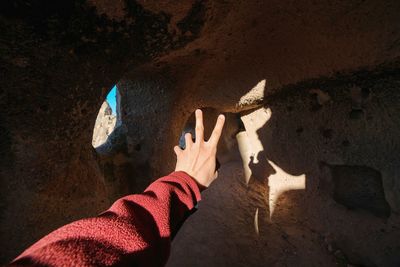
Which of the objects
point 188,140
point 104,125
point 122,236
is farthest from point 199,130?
point 104,125

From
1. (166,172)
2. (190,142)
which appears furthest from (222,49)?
(166,172)

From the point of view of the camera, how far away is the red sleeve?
28 centimetres

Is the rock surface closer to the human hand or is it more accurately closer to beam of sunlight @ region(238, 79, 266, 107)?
beam of sunlight @ region(238, 79, 266, 107)

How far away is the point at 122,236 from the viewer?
1.11ft

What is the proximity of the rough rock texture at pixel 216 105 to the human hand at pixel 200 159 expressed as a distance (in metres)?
0.41

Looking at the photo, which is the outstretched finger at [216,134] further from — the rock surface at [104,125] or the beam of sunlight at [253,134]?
the rock surface at [104,125]

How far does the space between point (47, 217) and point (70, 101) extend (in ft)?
1.62

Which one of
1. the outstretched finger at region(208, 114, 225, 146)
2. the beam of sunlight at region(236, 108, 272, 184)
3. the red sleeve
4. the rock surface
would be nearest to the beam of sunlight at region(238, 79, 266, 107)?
the beam of sunlight at region(236, 108, 272, 184)

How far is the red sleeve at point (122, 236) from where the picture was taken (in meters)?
0.28

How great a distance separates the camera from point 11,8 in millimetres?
580

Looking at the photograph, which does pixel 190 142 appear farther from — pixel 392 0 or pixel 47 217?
pixel 392 0

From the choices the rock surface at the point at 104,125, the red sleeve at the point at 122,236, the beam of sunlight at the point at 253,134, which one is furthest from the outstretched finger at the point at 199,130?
the rock surface at the point at 104,125

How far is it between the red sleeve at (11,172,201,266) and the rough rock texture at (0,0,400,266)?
0.57m

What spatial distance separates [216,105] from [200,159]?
0.70 meters
